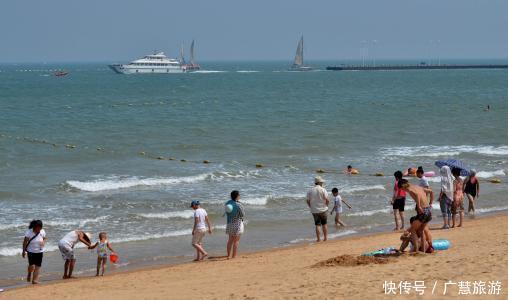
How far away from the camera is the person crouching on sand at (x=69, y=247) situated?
1395 cm

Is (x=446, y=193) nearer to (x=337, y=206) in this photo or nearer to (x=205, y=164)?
(x=337, y=206)

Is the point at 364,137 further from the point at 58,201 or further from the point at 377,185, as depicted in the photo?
the point at 58,201

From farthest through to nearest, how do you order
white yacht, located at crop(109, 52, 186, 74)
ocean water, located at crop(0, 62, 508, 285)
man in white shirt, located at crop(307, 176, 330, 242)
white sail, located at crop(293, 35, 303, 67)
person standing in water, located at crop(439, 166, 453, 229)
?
white sail, located at crop(293, 35, 303, 67) < white yacht, located at crop(109, 52, 186, 74) < ocean water, located at crop(0, 62, 508, 285) < person standing in water, located at crop(439, 166, 453, 229) < man in white shirt, located at crop(307, 176, 330, 242)

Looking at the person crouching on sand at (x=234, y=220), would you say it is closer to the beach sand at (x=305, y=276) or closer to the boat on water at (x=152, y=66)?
the beach sand at (x=305, y=276)

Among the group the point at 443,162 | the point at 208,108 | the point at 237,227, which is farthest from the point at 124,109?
the point at 237,227

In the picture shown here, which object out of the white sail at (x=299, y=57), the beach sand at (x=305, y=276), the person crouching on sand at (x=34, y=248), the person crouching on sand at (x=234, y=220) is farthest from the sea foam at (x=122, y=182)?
the white sail at (x=299, y=57)

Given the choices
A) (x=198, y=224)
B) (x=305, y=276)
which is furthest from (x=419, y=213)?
(x=198, y=224)

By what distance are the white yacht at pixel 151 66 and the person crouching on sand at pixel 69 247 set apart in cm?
13013

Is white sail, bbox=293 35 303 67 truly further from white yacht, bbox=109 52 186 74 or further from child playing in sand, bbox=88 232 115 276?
child playing in sand, bbox=88 232 115 276

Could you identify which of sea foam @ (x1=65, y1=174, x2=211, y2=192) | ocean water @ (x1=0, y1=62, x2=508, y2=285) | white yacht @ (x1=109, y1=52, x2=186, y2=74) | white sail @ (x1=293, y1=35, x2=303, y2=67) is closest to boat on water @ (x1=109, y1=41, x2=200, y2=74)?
white yacht @ (x1=109, y1=52, x2=186, y2=74)

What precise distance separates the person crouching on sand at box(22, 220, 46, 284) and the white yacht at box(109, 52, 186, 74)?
130 m

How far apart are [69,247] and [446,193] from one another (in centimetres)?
776

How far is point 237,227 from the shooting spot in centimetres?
1472

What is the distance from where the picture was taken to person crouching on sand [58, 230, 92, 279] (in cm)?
1395
